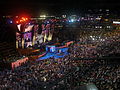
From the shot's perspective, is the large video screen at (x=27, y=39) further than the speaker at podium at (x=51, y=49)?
No

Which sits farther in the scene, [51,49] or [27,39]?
[27,39]

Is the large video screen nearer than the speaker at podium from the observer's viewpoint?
Yes

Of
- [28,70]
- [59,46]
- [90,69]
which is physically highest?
[90,69]

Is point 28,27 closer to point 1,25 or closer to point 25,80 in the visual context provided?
point 1,25

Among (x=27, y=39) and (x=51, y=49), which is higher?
(x=27, y=39)

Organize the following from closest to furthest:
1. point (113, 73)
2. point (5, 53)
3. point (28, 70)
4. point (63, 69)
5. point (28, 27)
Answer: point (113, 73) < point (63, 69) < point (28, 70) < point (5, 53) < point (28, 27)

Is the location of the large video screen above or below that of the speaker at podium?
above

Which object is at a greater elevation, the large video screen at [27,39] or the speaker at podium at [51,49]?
the large video screen at [27,39]

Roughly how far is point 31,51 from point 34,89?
19196 millimetres

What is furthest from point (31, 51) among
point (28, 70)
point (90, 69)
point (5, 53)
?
point (90, 69)

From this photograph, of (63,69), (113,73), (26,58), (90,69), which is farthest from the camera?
(26,58)

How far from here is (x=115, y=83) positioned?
1070 centimetres

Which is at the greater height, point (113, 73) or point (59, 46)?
point (113, 73)

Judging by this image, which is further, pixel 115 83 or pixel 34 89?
pixel 34 89
